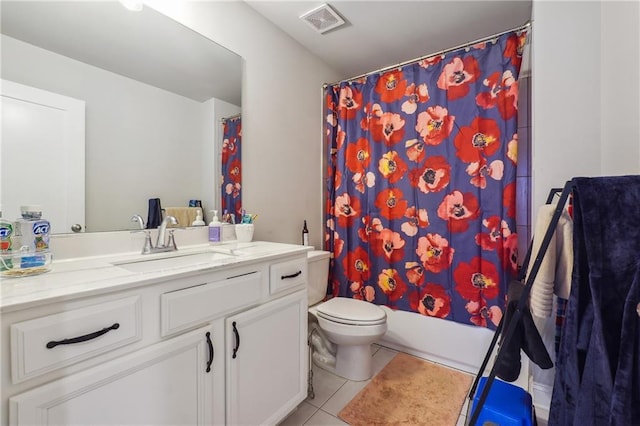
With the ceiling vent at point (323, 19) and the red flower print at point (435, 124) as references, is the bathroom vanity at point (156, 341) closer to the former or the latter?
the red flower print at point (435, 124)

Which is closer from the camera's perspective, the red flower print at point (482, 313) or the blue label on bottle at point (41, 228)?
the blue label on bottle at point (41, 228)

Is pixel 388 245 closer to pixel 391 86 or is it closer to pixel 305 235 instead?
pixel 305 235

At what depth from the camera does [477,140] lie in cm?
177

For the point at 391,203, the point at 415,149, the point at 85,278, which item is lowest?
the point at 85,278

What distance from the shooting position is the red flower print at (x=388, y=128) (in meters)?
2.04

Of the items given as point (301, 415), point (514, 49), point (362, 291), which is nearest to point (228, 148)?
point (362, 291)

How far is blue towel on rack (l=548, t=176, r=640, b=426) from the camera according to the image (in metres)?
0.71

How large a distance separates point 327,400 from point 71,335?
1382 mm

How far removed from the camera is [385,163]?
2.11m

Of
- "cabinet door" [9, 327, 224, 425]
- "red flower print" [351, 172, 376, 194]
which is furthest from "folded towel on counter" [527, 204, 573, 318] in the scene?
"red flower print" [351, 172, 376, 194]

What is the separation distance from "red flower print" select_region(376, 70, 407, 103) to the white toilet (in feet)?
4.13

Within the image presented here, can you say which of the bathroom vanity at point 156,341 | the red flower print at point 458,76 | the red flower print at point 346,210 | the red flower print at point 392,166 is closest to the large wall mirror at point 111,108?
the bathroom vanity at point 156,341

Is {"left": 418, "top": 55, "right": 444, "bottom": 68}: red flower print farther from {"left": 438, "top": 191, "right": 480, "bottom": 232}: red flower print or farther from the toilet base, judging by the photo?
the toilet base

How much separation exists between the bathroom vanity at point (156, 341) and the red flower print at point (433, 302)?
98 cm
